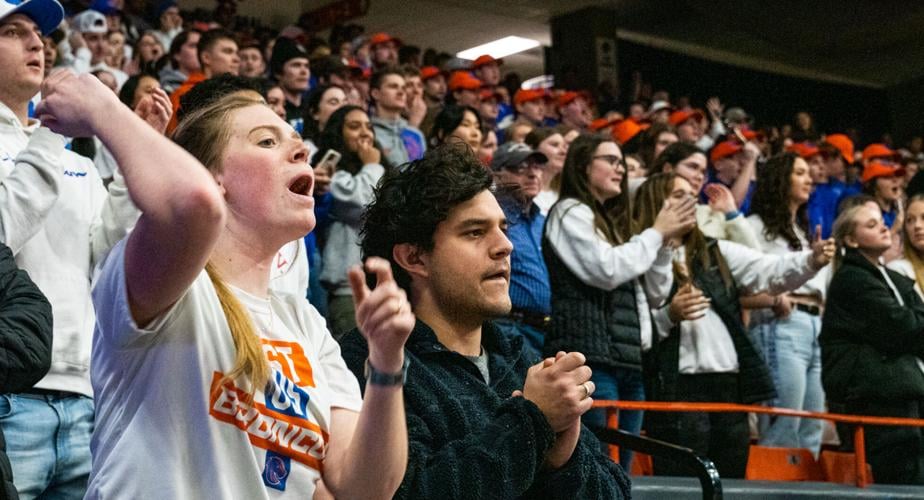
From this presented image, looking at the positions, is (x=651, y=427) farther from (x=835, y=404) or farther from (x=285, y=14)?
(x=285, y=14)

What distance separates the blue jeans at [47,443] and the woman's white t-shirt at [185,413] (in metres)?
0.84

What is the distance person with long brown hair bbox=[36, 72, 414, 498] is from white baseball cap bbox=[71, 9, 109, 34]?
6895 millimetres

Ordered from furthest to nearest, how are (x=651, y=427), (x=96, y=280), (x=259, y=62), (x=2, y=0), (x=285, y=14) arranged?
(x=285, y=14), (x=259, y=62), (x=651, y=427), (x=2, y=0), (x=96, y=280)

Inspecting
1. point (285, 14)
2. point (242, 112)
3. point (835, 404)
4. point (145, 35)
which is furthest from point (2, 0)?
point (285, 14)

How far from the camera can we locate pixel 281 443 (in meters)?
1.91

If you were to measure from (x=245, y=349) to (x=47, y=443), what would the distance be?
3.68 ft

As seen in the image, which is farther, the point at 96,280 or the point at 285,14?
the point at 285,14

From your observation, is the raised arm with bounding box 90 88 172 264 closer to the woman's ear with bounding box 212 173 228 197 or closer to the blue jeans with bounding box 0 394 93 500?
the blue jeans with bounding box 0 394 93 500

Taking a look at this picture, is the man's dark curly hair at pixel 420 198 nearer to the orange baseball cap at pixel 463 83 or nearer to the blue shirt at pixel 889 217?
the blue shirt at pixel 889 217

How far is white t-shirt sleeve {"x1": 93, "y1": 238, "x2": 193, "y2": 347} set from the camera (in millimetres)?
1747

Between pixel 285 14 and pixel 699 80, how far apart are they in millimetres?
6306

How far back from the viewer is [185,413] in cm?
182

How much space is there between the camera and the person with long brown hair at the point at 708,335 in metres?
5.05

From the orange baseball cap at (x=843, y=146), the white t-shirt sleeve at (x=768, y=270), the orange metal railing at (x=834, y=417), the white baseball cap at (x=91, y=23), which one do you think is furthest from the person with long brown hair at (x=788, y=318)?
the white baseball cap at (x=91, y=23)
